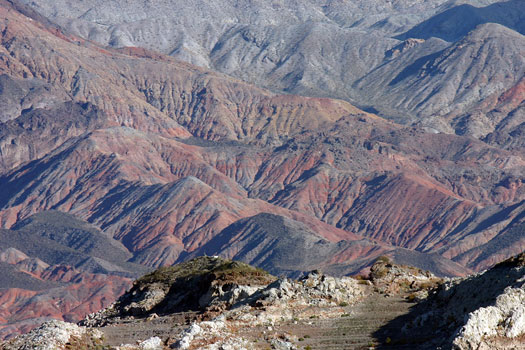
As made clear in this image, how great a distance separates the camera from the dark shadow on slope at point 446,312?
108ft

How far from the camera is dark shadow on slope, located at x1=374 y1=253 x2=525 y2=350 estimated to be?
3300 cm

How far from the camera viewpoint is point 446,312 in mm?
35500

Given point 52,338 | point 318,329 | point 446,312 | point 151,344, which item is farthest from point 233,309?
point 446,312

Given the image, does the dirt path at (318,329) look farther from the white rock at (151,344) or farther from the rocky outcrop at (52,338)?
the rocky outcrop at (52,338)

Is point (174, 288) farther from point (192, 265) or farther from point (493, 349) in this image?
point (493, 349)

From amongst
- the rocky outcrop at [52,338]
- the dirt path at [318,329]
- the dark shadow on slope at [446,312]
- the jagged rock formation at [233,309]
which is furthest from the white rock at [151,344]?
the dark shadow on slope at [446,312]

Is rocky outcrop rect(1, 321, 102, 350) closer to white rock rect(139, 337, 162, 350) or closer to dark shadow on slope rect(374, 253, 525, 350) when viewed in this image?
white rock rect(139, 337, 162, 350)

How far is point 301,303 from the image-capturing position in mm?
41500

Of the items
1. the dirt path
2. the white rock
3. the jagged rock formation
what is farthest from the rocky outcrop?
the white rock

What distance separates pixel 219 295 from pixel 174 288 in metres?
7.60

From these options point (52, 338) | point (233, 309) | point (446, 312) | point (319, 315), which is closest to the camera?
point (52, 338)

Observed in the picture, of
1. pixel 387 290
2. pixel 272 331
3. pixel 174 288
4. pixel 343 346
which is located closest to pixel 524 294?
pixel 343 346

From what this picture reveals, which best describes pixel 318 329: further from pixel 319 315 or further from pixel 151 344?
pixel 151 344

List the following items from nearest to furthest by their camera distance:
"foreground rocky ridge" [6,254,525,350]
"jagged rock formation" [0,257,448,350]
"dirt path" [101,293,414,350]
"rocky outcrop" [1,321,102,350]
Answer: "foreground rocky ridge" [6,254,525,350], "rocky outcrop" [1,321,102,350], "jagged rock formation" [0,257,448,350], "dirt path" [101,293,414,350]
